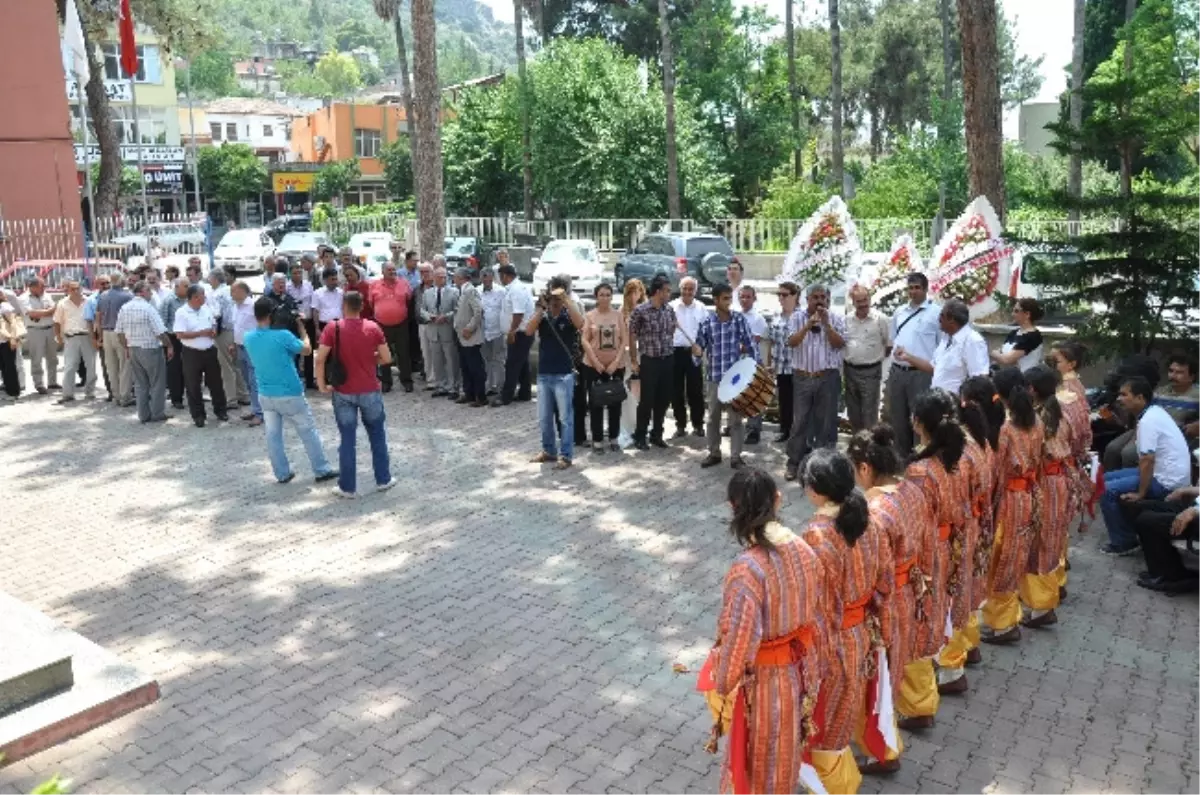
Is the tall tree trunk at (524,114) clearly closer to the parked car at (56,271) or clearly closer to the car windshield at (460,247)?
the car windshield at (460,247)

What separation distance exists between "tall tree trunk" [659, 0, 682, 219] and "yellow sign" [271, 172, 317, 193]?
123 ft

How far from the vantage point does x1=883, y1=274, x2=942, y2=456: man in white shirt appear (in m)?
8.93

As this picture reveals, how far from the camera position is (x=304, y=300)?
539 inches

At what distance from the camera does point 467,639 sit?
660 cm

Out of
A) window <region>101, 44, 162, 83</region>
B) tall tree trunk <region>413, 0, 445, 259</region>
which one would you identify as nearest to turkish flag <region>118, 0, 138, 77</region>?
tall tree trunk <region>413, 0, 445, 259</region>

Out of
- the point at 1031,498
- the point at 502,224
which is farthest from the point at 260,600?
the point at 502,224

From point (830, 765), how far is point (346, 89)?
15466cm

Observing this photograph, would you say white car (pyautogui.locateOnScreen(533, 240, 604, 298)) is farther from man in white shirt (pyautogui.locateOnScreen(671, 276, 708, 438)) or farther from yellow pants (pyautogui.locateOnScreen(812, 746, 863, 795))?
A: yellow pants (pyautogui.locateOnScreen(812, 746, 863, 795))

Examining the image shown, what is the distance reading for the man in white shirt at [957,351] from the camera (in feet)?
26.8

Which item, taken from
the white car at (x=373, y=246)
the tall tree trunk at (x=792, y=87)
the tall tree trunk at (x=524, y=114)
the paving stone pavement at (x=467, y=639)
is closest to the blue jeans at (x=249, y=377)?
the paving stone pavement at (x=467, y=639)

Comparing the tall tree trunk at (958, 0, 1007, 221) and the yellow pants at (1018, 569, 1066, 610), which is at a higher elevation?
the tall tree trunk at (958, 0, 1007, 221)

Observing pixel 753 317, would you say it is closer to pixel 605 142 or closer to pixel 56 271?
→ pixel 56 271

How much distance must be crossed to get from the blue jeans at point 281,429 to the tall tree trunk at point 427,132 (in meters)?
8.31

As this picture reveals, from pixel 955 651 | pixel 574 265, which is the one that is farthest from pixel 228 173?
pixel 955 651
